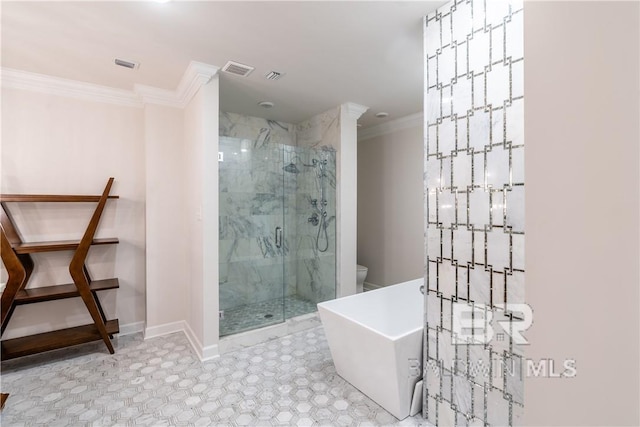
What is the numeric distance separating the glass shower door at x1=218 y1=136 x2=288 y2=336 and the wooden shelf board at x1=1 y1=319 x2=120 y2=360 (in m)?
1.07

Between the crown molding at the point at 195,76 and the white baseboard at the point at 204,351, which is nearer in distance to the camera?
→ the crown molding at the point at 195,76

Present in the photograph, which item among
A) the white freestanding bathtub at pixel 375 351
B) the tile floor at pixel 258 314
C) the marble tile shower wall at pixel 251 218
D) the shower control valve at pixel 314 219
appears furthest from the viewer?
the shower control valve at pixel 314 219

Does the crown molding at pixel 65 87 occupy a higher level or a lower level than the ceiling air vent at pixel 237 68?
lower

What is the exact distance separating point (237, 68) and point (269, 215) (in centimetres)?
146

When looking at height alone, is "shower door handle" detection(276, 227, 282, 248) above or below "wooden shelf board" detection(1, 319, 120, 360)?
above

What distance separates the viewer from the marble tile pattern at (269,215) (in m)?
2.99

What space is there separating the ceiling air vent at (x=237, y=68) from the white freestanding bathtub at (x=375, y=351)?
6.60 feet

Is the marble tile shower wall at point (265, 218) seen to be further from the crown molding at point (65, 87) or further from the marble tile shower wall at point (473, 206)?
the marble tile shower wall at point (473, 206)

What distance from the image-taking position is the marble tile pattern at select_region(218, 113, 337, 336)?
2990 millimetres

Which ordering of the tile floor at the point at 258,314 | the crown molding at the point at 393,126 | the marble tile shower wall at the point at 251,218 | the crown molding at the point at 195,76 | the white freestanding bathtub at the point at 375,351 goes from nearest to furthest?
the white freestanding bathtub at the point at 375,351 → the crown molding at the point at 195,76 → the tile floor at the point at 258,314 → the marble tile shower wall at the point at 251,218 → the crown molding at the point at 393,126

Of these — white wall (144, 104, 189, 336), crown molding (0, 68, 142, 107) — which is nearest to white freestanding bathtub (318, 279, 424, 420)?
white wall (144, 104, 189, 336)

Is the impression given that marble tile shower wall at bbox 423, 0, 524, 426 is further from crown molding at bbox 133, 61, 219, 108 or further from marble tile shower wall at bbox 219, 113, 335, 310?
marble tile shower wall at bbox 219, 113, 335, 310

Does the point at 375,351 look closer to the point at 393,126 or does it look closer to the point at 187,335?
the point at 187,335

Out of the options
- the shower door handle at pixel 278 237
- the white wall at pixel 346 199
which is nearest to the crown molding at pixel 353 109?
the white wall at pixel 346 199
